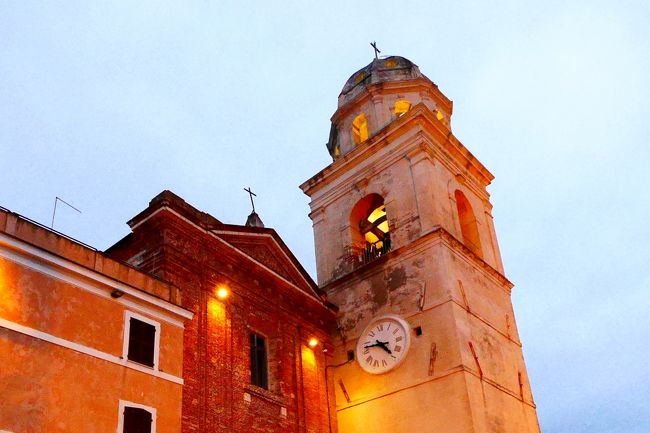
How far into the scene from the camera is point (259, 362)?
60.6ft

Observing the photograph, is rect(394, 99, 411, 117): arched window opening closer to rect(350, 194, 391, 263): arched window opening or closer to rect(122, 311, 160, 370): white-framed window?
rect(350, 194, 391, 263): arched window opening

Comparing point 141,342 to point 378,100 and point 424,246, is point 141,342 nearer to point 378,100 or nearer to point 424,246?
point 424,246

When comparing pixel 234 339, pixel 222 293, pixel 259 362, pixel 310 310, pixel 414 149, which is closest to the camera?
pixel 234 339

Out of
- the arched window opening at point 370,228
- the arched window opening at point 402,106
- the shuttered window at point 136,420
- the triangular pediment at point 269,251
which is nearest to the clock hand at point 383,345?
the triangular pediment at point 269,251

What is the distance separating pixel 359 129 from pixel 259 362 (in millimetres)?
11398

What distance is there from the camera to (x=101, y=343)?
13117mm

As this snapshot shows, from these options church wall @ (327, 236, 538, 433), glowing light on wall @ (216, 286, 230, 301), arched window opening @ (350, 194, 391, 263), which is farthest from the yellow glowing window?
glowing light on wall @ (216, 286, 230, 301)

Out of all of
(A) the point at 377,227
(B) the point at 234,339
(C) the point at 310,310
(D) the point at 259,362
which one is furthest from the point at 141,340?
(A) the point at 377,227

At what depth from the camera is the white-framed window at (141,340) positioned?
44.8 ft

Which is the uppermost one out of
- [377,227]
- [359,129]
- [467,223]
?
[359,129]

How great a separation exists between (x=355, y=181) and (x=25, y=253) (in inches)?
550

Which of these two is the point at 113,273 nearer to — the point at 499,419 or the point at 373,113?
the point at 499,419

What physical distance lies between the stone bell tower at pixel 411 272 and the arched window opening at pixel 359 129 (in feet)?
0.14

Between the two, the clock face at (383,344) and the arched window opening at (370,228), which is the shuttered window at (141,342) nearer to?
the clock face at (383,344)
